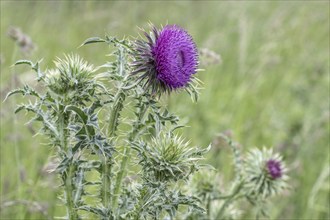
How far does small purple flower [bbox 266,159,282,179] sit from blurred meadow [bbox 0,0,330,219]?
31 centimetres

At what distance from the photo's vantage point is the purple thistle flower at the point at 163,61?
2676mm

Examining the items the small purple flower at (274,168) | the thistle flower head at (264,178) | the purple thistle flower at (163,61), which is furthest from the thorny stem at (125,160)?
the small purple flower at (274,168)

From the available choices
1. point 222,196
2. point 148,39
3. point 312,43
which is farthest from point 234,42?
point 148,39

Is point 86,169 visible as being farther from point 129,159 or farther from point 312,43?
point 312,43

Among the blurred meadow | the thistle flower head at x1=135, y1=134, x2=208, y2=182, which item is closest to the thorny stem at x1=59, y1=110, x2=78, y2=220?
the thistle flower head at x1=135, y1=134, x2=208, y2=182

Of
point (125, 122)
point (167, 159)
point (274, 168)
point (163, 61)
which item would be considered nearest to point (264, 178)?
point (274, 168)

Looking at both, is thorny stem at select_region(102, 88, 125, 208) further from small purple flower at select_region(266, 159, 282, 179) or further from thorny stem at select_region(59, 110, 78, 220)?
small purple flower at select_region(266, 159, 282, 179)

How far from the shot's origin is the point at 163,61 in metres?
2.68

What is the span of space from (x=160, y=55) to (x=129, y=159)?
56 cm

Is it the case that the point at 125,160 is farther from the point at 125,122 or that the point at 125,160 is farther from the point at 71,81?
the point at 71,81

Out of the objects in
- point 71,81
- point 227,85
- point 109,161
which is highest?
point 227,85

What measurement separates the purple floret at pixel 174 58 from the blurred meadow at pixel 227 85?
2.75 ft

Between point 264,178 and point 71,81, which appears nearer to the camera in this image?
point 71,81

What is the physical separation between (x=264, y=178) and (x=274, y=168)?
0.11 metres
